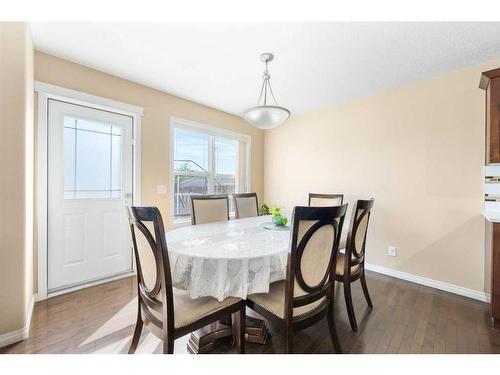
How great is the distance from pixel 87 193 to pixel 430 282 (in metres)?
3.97

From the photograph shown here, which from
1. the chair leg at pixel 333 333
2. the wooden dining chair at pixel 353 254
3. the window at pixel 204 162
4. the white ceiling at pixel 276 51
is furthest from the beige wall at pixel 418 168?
the chair leg at pixel 333 333

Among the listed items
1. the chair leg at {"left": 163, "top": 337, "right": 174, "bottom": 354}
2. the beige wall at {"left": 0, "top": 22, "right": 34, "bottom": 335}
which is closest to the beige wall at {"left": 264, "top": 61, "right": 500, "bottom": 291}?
the chair leg at {"left": 163, "top": 337, "right": 174, "bottom": 354}

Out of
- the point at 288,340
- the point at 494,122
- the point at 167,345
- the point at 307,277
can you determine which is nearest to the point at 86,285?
the point at 167,345

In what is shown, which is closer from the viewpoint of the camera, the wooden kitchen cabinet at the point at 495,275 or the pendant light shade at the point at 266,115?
the wooden kitchen cabinet at the point at 495,275

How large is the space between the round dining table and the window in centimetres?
191

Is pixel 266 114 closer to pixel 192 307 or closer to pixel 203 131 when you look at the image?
pixel 192 307

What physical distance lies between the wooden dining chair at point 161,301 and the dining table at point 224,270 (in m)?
0.07

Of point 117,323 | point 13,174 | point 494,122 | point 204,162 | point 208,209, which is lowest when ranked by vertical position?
point 117,323

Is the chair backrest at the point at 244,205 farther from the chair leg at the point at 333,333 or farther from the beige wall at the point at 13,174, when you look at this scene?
the beige wall at the point at 13,174

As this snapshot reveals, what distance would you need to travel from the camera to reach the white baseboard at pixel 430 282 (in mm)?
2324

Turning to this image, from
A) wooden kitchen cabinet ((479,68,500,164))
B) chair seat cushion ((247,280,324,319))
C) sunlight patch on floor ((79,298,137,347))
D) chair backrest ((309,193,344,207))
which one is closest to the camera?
chair seat cushion ((247,280,324,319))

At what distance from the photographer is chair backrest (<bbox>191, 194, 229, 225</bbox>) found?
2.47 m

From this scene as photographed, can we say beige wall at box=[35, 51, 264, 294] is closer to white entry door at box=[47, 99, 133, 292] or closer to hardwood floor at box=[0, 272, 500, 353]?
white entry door at box=[47, 99, 133, 292]

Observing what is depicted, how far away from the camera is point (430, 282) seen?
261 cm
